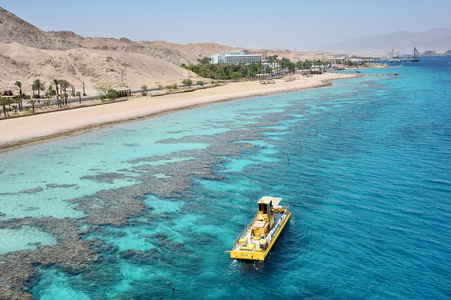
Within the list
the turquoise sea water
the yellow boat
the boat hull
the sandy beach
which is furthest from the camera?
the sandy beach

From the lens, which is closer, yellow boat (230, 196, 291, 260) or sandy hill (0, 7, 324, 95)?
yellow boat (230, 196, 291, 260)

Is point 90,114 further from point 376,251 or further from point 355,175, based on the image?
point 376,251

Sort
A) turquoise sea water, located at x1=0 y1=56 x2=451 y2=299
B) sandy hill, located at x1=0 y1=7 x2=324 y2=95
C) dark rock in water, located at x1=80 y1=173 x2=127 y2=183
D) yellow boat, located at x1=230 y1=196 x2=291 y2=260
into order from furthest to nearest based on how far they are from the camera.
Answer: sandy hill, located at x1=0 y1=7 x2=324 y2=95
dark rock in water, located at x1=80 y1=173 x2=127 y2=183
yellow boat, located at x1=230 y1=196 x2=291 y2=260
turquoise sea water, located at x1=0 y1=56 x2=451 y2=299

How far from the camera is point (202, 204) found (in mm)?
30922

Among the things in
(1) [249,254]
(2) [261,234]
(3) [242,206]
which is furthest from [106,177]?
(1) [249,254]

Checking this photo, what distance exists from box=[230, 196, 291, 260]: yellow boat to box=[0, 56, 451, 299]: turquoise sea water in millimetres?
753

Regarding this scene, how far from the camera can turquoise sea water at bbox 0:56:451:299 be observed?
20.4 metres

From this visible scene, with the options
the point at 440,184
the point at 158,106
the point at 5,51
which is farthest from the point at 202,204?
the point at 5,51

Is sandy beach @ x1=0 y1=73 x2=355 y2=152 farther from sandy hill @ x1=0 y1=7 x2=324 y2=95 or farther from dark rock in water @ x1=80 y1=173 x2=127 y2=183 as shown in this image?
sandy hill @ x1=0 y1=7 x2=324 y2=95

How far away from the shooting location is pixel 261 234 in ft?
74.9

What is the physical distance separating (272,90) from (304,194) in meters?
95.2

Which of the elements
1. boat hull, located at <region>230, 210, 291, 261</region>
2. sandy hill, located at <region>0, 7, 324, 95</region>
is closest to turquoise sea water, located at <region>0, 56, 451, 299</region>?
boat hull, located at <region>230, 210, 291, 261</region>

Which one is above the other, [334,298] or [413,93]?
[413,93]

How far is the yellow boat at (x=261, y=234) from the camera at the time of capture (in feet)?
70.8
